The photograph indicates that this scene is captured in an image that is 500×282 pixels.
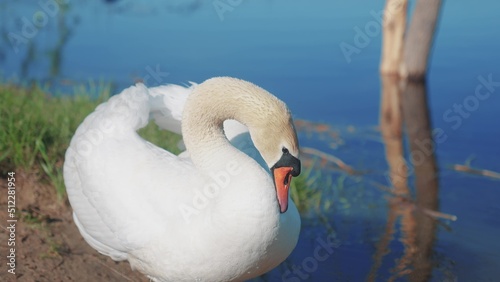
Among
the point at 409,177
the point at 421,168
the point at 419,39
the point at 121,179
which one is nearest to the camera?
the point at 121,179

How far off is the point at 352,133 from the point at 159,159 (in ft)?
14.3

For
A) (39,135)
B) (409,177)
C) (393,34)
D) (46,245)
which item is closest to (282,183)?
(46,245)

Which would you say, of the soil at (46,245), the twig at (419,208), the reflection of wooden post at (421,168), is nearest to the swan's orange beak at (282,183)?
the soil at (46,245)

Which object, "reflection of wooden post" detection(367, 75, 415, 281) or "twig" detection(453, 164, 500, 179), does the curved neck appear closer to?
"reflection of wooden post" detection(367, 75, 415, 281)

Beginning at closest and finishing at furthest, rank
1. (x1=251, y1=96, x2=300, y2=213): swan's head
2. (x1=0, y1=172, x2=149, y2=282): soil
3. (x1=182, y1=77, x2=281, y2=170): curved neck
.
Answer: (x1=251, y1=96, x2=300, y2=213): swan's head → (x1=182, y1=77, x2=281, y2=170): curved neck → (x1=0, y1=172, x2=149, y2=282): soil

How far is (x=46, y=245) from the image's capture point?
423 cm

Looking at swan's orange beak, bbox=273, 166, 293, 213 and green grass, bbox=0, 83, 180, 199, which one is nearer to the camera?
swan's orange beak, bbox=273, 166, 293, 213

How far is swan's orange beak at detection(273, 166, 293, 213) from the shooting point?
3146 mm

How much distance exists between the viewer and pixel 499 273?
185 inches

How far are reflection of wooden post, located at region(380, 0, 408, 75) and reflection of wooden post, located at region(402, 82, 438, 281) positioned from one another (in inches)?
14.0

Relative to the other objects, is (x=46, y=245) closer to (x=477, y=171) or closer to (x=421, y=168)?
(x=421, y=168)

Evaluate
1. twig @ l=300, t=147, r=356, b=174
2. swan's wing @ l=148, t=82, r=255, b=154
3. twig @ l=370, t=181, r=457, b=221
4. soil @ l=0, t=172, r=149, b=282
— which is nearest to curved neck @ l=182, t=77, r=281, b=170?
swan's wing @ l=148, t=82, r=255, b=154

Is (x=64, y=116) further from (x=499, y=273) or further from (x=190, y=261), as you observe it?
(x=499, y=273)

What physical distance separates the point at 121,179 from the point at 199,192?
0.46 m
